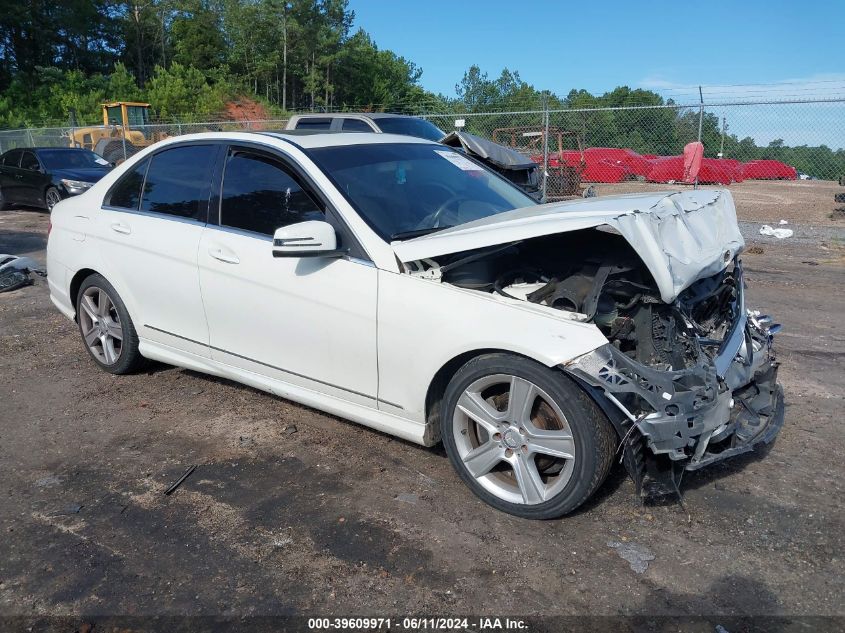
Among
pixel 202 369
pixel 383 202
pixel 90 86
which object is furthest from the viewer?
pixel 90 86

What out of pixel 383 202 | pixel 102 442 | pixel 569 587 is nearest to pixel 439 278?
pixel 383 202

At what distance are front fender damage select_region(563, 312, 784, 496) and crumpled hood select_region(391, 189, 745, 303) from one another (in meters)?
0.37

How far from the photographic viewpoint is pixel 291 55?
51562 mm

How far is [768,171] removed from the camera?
1762cm

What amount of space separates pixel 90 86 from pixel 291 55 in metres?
14.3

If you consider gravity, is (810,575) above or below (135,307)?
below

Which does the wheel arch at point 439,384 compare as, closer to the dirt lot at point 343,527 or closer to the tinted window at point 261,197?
the dirt lot at point 343,527

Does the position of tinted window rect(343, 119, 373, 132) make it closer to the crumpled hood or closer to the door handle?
the door handle

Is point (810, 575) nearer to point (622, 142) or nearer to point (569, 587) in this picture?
point (569, 587)

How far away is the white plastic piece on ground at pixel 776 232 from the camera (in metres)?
11.5

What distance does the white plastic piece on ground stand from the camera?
37.7 feet

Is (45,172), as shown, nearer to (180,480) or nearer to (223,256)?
(223,256)

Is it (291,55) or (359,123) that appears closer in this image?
(359,123)

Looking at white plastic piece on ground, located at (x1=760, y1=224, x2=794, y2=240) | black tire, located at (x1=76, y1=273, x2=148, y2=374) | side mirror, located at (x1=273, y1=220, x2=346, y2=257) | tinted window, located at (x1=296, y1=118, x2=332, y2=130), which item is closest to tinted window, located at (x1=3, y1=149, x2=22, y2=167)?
tinted window, located at (x1=296, y1=118, x2=332, y2=130)
